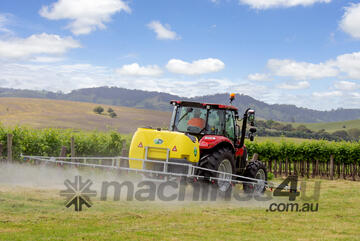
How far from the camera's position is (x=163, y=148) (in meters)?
10.5

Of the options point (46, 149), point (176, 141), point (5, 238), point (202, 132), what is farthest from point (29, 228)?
point (46, 149)

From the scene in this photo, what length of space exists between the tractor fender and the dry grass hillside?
1474 inches

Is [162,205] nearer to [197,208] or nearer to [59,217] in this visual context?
[197,208]

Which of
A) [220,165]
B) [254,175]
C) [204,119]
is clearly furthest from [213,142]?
[254,175]

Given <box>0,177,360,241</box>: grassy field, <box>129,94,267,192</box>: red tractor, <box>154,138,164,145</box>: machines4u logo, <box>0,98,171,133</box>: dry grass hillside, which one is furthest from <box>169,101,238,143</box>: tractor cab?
<box>0,98,171,133</box>: dry grass hillside

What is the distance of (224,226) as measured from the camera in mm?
8273

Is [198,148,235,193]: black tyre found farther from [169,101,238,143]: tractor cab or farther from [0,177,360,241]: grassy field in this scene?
[169,101,238,143]: tractor cab

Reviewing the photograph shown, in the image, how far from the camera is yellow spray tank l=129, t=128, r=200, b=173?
10258mm

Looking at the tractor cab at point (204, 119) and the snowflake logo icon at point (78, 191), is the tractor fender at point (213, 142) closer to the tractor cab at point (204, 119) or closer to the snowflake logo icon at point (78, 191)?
the tractor cab at point (204, 119)

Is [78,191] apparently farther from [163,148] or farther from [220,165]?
[220,165]

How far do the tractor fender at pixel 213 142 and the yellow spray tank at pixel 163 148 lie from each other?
266 mm

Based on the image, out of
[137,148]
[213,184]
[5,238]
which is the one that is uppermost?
[137,148]

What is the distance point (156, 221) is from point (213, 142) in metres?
3.14

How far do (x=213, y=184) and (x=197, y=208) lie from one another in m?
0.88
